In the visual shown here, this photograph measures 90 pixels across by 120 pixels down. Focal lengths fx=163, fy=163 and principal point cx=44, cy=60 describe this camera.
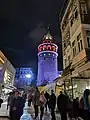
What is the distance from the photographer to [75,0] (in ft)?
56.6

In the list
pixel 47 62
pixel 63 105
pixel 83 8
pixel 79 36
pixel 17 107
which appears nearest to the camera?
pixel 17 107

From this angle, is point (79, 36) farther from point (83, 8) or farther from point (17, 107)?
point (17, 107)

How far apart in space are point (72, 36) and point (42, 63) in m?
50.5

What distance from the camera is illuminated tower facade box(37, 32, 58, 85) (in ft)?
210

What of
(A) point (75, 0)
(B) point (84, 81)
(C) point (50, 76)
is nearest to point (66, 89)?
(B) point (84, 81)

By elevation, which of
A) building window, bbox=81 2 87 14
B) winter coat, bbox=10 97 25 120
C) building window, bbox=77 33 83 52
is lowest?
winter coat, bbox=10 97 25 120

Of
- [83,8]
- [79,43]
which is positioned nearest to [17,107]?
[79,43]

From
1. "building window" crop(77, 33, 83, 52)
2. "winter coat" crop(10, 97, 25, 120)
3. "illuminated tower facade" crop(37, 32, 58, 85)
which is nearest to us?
"winter coat" crop(10, 97, 25, 120)

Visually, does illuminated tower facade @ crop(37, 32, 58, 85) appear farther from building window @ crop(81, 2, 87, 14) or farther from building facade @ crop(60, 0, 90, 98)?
building window @ crop(81, 2, 87, 14)

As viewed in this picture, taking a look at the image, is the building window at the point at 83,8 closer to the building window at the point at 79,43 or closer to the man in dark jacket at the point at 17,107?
the building window at the point at 79,43

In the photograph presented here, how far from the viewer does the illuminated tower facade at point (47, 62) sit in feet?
210

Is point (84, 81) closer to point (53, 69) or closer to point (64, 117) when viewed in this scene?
point (64, 117)

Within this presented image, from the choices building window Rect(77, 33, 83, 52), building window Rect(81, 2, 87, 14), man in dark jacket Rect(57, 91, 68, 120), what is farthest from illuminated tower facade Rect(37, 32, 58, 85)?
man in dark jacket Rect(57, 91, 68, 120)

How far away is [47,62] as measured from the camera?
68000 mm
